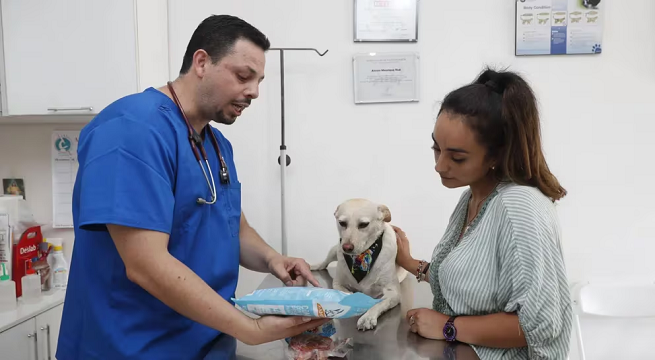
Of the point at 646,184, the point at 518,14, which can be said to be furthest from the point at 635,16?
the point at 646,184

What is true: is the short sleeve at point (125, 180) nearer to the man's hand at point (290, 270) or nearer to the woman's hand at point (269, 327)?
the woman's hand at point (269, 327)

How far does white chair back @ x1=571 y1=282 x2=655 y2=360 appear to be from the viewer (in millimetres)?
1935

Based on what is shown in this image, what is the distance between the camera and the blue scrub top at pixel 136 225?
35.5 inches

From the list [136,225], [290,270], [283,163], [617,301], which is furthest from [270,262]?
[617,301]

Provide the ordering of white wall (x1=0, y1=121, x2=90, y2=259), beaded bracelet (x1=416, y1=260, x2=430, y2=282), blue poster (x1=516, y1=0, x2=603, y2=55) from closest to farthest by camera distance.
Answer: beaded bracelet (x1=416, y1=260, x2=430, y2=282) → blue poster (x1=516, y1=0, x2=603, y2=55) → white wall (x1=0, y1=121, x2=90, y2=259)

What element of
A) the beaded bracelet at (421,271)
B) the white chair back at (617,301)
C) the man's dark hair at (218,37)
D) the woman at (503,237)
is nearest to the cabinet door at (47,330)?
the man's dark hair at (218,37)

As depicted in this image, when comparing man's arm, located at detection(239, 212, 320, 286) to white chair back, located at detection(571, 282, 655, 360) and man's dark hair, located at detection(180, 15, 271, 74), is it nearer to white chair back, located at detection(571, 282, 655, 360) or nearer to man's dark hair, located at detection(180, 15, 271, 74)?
man's dark hair, located at detection(180, 15, 271, 74)

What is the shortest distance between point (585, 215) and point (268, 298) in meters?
1.75

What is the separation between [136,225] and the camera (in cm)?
A: 88

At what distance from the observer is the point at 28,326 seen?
1.79 metres

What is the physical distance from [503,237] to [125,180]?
0.75 meters

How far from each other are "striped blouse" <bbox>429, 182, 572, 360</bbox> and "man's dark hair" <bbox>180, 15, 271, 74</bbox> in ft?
2.29

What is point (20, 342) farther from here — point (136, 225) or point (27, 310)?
point (136, 225)

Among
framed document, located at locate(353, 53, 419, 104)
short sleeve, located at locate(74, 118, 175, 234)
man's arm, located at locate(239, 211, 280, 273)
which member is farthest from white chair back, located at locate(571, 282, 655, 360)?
short sleeve, located at locate(74, 118, 175, 234)
